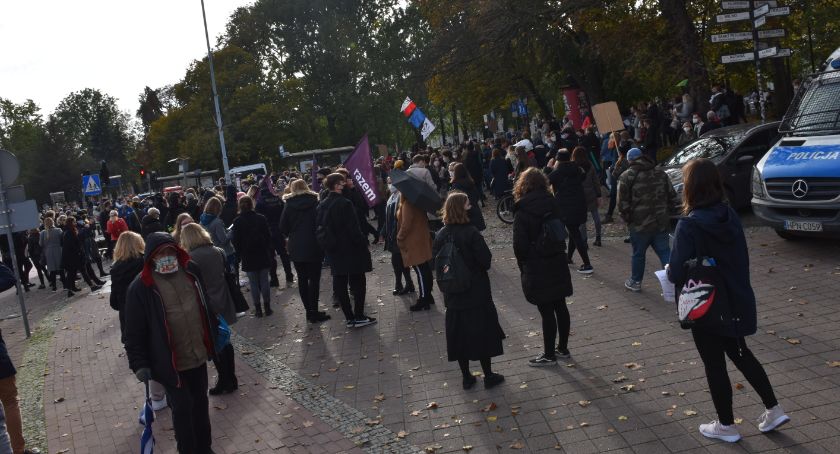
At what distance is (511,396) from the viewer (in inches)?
265

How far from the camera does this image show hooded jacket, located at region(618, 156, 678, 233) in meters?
9.45

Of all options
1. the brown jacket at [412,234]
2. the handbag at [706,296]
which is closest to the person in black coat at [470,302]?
the handbag at [706,296]

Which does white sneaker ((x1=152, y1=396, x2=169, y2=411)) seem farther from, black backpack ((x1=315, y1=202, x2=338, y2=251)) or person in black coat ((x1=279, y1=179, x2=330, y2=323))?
person in black coat ((x1=279, y1=179, x2=330, y2=323))

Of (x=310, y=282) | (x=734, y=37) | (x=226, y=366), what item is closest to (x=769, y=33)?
(x=734, y=37)

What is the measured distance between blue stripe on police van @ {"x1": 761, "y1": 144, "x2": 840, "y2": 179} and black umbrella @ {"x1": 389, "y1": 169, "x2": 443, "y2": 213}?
4688 mm

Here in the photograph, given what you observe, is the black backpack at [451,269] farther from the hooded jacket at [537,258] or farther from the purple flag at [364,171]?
the purple flag at [364,171]

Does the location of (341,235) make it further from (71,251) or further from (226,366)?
(71,251)

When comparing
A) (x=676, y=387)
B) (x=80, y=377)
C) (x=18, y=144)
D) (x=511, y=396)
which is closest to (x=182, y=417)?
(x=511, y=396)

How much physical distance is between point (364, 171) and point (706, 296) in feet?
29.5

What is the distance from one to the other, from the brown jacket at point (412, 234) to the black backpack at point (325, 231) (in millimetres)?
899

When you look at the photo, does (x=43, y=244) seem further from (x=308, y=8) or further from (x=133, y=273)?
(x=308, y=8)

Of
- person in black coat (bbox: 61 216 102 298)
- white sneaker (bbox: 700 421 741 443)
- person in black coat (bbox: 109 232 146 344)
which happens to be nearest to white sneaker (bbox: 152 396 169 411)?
person in black coat (bbox: 109 232 146 344)

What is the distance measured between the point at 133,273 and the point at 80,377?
340 centimetres

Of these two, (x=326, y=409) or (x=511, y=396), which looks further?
(x=326, y=409)
